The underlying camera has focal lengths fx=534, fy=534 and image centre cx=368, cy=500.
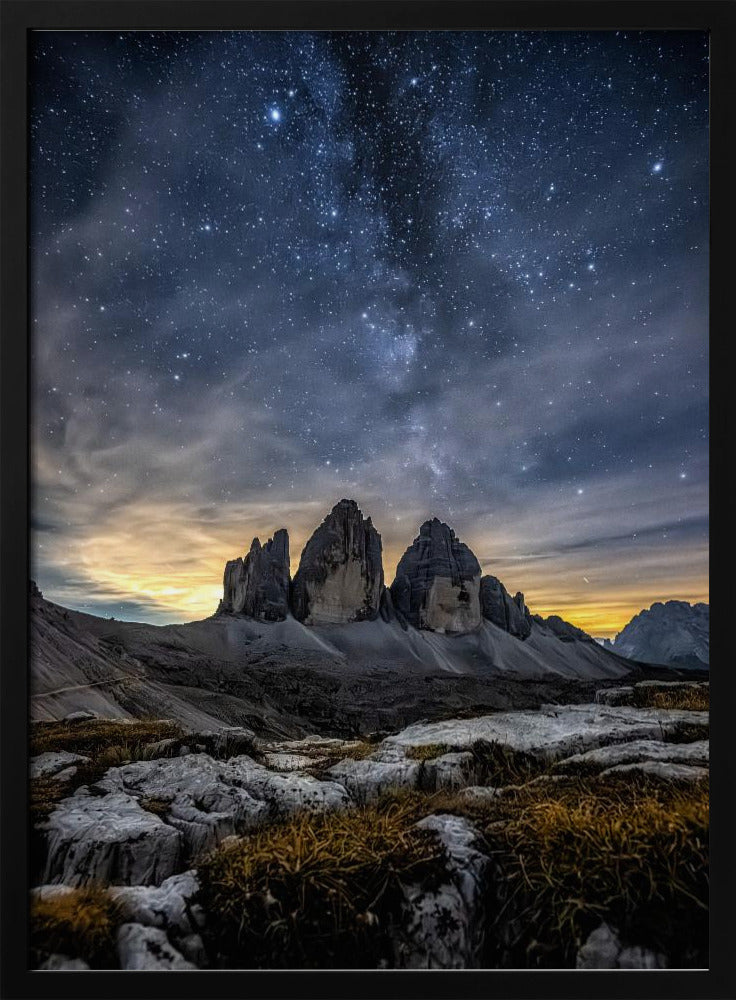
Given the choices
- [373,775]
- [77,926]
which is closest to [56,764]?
[77,926]

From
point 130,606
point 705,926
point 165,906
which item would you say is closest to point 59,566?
point 130,606

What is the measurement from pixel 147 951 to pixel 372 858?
767 mm

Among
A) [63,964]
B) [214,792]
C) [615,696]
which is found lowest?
[63,964]

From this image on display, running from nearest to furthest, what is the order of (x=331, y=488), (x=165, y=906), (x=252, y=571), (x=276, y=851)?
1. (x=165, y=906)
2. (x=276, y=851)
3. (x=331, y=488)
4. (x=252, y=571)

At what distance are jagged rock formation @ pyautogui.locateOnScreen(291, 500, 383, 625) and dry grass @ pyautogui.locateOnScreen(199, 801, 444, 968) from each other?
1299 mm

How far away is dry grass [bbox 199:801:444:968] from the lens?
175 centimetres

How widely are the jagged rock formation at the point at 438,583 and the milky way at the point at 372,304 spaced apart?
0.13 m

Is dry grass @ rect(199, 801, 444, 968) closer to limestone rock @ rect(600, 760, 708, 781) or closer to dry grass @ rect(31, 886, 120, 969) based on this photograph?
dry grass @ rect(31, 886, 120, 969)

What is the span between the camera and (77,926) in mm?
1757

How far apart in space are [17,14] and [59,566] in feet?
6.84

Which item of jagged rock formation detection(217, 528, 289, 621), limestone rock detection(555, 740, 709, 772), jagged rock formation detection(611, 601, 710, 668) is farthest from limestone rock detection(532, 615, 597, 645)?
jagged rock formation detection(217, 528, 289, 621)

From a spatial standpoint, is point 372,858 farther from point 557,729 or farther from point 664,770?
point 664,770

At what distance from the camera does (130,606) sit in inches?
95.8

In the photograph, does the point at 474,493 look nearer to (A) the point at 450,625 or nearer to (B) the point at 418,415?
(B) the point at 418,415
